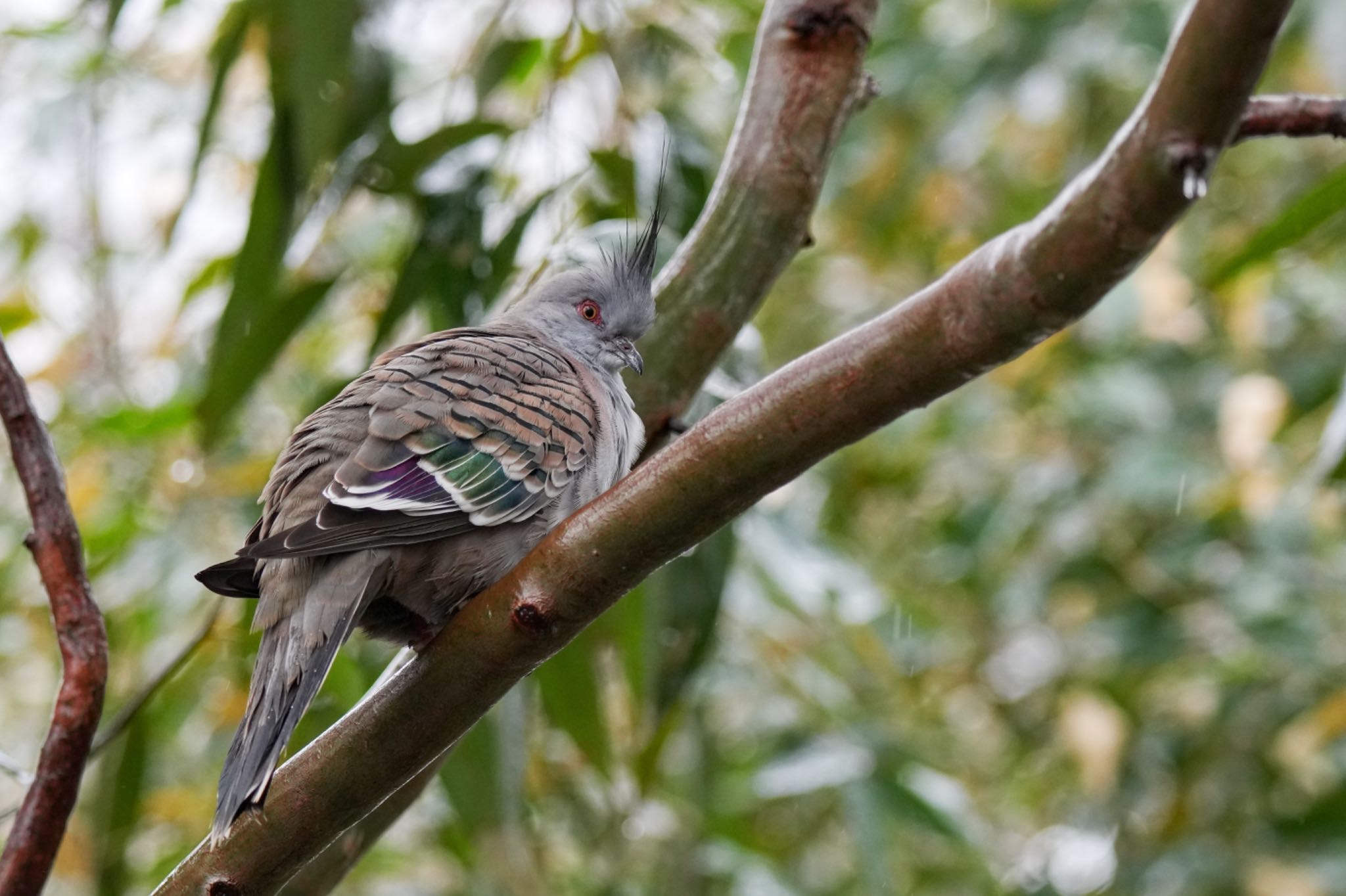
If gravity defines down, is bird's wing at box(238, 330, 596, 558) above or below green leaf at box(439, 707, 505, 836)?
above

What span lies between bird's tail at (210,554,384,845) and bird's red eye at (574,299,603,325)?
0.79m

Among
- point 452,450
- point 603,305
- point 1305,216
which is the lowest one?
point 1305,216

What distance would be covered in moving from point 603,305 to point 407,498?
2.55 ft

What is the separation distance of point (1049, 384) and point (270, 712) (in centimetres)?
296

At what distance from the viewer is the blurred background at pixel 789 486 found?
8.28ft

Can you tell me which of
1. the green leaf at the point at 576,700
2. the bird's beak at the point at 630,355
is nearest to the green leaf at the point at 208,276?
the bird's beak at the point at 630,355

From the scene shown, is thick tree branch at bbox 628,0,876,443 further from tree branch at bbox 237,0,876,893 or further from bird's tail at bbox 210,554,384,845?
bird's tail at bbox 210,554,384,845

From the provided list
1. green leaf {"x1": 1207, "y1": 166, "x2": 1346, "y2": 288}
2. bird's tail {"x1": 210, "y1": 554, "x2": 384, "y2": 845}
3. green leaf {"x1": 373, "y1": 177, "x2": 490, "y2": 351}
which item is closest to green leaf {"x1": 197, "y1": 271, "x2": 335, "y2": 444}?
green leaf {"x1": 373, "y1": 177, "x2": 490, "y2": 351}

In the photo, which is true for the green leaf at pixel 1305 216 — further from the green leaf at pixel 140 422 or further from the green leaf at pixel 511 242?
the green leaf at pixel 140 422

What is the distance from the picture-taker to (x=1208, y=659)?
11.5 feet

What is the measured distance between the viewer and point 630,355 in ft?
7.13

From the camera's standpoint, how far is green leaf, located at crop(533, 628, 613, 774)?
2.26 meters

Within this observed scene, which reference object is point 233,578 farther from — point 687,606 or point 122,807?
point 122,807

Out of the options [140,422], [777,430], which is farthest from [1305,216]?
[140,422]
